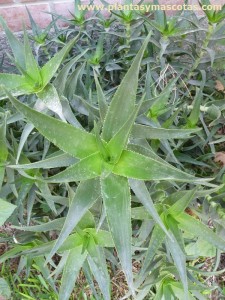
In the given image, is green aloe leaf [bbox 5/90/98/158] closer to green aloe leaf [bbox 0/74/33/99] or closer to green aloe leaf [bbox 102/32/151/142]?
green aloe leaf [bbox 102/32/151/142]

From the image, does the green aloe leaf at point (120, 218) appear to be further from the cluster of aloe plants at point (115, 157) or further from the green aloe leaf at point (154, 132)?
the green aloe leaf at point (154, 132)

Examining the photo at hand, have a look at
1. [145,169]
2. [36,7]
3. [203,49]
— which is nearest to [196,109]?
[203,49]

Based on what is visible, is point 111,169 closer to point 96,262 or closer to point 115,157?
point 115,157

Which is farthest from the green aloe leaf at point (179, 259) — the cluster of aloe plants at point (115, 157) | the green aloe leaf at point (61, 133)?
the green aloe leaf at point (61, 133)

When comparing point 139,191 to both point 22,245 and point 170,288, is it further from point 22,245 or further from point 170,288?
point 22,245

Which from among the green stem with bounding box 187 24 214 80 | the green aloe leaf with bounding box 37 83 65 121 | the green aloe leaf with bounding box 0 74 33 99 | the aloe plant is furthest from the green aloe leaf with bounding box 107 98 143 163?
the green stem with bounding box 187 24 214 80

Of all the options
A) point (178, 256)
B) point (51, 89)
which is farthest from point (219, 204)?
point (51, 89)
